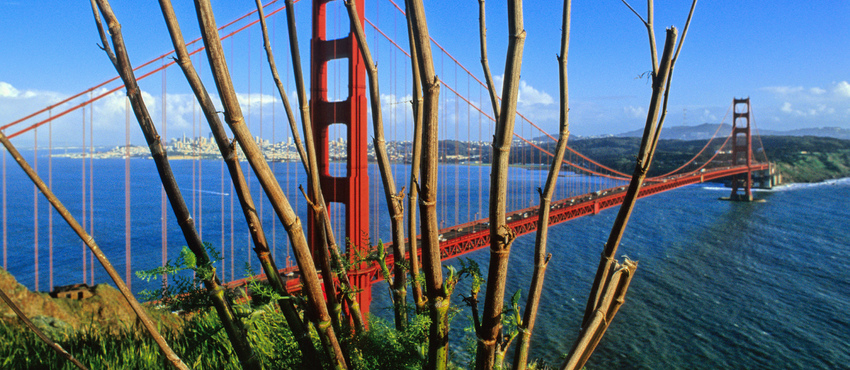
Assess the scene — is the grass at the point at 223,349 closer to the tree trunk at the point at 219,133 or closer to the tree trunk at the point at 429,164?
the tree trunk at the point at 219,133

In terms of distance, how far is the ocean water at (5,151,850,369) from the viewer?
453 inches

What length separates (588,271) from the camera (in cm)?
1761

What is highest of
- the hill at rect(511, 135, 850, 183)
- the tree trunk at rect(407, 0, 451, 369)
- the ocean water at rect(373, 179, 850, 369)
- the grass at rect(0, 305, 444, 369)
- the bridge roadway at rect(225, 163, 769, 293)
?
the hill at rect(511, 135, 850, 183)

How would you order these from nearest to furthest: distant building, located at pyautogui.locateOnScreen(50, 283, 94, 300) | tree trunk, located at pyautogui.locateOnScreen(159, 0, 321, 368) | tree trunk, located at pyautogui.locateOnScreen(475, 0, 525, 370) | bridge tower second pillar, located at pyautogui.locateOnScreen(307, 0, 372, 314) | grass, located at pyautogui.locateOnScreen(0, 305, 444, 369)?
tree trunk, located at pyautogui.locateOnScreen(475, 0, 525, 370) < tree trunk, located at pyautogui.locateOnScreen(159, 0, 321, 368) < grass, located at pyautogui.locateOnScreen(0, 305, 444, 369) < distant building, located at pyautogui.locateOnScreen(50, 283, 94, 300) < bridge tower second pillar, located at pyautogui.locateOnScreen(307, 0, 372, 314)

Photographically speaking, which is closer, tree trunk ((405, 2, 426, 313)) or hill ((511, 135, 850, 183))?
tree trunk ((405, 2, 426, 313))

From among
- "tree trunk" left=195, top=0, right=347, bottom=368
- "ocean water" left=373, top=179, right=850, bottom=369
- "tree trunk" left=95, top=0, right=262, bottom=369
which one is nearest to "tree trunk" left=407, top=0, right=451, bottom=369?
"tree trunk" left=195, top=0, right=347, bottom=368

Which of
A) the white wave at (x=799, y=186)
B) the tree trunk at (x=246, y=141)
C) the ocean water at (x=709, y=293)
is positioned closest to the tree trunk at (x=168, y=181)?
the tree trunk at (x=246, y=141)

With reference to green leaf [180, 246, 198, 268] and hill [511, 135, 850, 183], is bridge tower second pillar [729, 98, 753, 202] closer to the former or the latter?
hill [511, 135, 850, 183]

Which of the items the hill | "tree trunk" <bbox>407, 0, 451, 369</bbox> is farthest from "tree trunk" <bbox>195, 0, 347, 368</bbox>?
the hill

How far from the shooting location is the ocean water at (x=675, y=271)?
11.5m

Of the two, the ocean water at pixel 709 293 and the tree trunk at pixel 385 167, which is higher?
the tree trunk at pixel 385 167

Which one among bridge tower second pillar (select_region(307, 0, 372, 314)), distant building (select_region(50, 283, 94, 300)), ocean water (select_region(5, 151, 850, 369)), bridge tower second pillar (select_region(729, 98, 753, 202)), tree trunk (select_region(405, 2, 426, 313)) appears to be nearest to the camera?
tree trunk (select_region(405, 2, 426, 313))

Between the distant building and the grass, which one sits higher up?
the grass

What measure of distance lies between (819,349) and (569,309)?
606 centimetres
